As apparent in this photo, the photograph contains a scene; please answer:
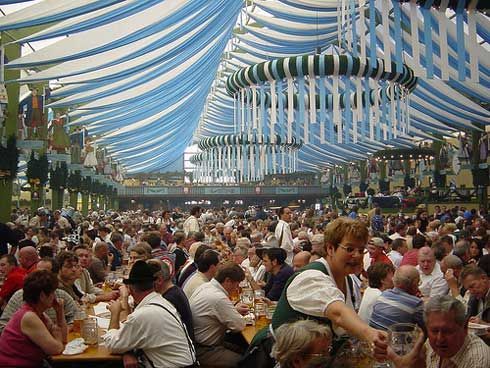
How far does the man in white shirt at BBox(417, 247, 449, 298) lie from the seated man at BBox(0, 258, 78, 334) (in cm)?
291

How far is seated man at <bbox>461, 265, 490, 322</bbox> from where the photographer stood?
466 cm

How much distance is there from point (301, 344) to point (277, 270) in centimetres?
370

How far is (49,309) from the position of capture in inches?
176

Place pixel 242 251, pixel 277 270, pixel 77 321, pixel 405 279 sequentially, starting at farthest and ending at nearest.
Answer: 1. pixel 242 251
2. pixel 277 270
3. pixel 77 321
4. pixel 405 279

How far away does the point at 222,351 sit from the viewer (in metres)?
4.52

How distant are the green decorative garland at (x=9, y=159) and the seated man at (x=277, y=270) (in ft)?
26.8

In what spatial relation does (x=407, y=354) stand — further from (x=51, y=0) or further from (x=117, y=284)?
(x=51, y=0)

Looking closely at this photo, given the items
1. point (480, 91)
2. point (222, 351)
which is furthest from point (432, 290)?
point (480, 91)

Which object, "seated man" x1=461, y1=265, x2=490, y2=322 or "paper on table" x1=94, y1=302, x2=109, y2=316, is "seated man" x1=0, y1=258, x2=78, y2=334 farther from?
"seated man" x1=461, y1=265, x2=490, y2=322

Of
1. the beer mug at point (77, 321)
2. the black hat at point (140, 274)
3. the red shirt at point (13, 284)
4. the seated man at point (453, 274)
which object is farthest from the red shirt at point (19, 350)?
the seated man at point (453, 274)

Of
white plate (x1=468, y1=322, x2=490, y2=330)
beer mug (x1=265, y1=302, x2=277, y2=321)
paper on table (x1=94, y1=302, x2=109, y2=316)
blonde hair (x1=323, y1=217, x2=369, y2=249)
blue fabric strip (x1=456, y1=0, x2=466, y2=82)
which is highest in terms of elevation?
blue fabric strip (x1=456, y1=0, x2=466, y2=82)

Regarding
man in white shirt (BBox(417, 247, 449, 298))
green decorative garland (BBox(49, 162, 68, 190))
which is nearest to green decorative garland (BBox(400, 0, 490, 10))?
man in white shirt (BBox(417, 247, 449, 298))

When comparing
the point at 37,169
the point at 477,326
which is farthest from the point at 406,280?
the point at 37,169

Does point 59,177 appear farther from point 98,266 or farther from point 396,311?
point 396,311
